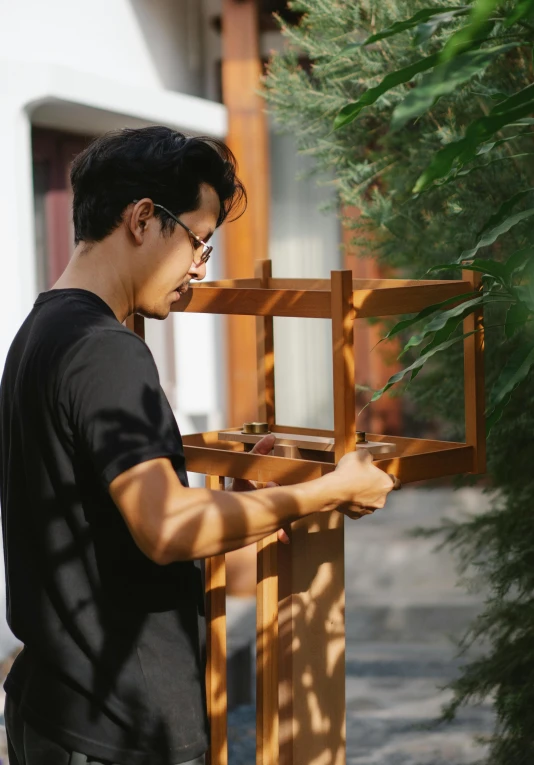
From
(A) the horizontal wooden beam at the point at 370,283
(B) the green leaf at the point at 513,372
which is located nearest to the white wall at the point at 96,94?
(A) the horizontal wooden beam at the point at 370,283

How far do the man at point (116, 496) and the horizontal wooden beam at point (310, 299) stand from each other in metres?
0.23

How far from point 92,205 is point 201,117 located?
442 cm

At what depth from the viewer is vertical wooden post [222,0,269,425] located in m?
6.49

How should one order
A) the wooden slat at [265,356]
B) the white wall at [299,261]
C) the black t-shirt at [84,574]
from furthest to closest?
1. the white wall at [299,261]
2. the wooden slat at [265,356]
3. the black t-shirt at [84,574]

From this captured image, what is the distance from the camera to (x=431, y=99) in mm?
1580

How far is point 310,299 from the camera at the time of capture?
2.18 meters

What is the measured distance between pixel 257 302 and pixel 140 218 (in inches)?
15.9

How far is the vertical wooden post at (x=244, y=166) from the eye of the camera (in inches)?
255

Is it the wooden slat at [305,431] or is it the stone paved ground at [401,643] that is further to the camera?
the stone paved ground at [401,643]

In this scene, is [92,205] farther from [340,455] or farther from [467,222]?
[467,222]

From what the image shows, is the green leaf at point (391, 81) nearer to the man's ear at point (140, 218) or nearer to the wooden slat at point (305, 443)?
the man's ear at point (140, 218)

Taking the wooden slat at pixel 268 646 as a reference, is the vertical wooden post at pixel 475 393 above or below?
above

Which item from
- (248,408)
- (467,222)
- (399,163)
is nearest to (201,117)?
(248,408)

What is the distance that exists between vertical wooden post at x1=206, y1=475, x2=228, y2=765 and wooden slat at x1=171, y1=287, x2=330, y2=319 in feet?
1.19
